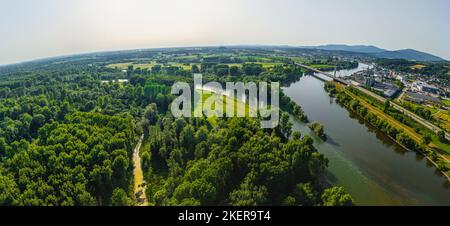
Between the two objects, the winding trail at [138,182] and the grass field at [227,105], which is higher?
the grass field at [227,105]

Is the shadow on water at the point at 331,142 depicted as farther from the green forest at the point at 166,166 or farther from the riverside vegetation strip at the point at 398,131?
the riverside vegetation strip at the point at 398,131

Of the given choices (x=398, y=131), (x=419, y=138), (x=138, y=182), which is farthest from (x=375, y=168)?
(x=138, y=182)

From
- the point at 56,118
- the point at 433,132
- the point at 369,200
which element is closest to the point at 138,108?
the point at 56,118

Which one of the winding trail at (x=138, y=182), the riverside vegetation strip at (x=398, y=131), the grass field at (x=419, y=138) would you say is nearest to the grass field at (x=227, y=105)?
the winding trail at (x=138, y=182)

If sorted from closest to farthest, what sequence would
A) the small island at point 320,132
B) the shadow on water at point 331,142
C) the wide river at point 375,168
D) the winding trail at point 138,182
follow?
the winding trail at point 138,182 < the wide river at point 375,168 < the shadow on water at point 331,142 < the small island at point 320,132

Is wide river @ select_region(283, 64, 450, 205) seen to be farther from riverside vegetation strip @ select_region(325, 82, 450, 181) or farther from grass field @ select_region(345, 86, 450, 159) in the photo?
grass field @ select_region(345, 86, 450, 159)

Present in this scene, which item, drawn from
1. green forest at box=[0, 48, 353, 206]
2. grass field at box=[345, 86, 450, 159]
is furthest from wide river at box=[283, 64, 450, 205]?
green forest at box=[0, 48, 353, 206]

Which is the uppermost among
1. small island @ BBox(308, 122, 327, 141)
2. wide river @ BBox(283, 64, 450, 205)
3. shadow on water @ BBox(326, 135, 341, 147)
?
small island @ BBox(308, 122, 327, 141)

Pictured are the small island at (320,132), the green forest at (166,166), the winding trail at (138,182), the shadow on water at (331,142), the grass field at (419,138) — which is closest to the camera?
the green forest at (166,166)

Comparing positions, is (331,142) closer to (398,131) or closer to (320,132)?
(320,132)

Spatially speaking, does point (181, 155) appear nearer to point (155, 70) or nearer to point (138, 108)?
point (138, 108)
